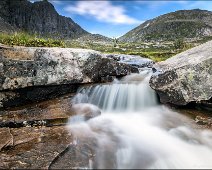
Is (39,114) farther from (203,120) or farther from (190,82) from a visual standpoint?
(203,120)

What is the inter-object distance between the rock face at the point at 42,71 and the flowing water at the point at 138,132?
1051 millimetres

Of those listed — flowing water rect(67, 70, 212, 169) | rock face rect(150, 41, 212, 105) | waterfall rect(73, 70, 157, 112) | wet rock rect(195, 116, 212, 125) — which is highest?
rock face rect(150, 41, 212, 105)

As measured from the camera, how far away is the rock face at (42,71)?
11609mm

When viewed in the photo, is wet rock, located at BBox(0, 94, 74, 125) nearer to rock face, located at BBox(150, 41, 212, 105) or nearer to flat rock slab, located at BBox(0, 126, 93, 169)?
flat rock slab, located at BBox(0, 126, 93, 169)

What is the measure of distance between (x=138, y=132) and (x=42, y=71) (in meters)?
5.33

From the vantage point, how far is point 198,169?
7.21 m

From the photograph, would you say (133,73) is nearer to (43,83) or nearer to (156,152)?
(43,83)

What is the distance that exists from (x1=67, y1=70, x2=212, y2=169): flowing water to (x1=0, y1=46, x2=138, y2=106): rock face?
1.05m

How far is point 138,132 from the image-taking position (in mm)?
10219

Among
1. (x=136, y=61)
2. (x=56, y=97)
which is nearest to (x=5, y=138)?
(x=56, y=97)

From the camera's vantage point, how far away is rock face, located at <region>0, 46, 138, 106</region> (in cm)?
1161

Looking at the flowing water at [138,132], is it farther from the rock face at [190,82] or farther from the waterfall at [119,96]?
the rock face at [190,82]

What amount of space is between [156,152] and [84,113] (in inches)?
143

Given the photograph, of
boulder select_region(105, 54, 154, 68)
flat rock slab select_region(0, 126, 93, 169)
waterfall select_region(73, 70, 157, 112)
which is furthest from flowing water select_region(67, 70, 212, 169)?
boulder select_region(105, 54, 154, 68)
